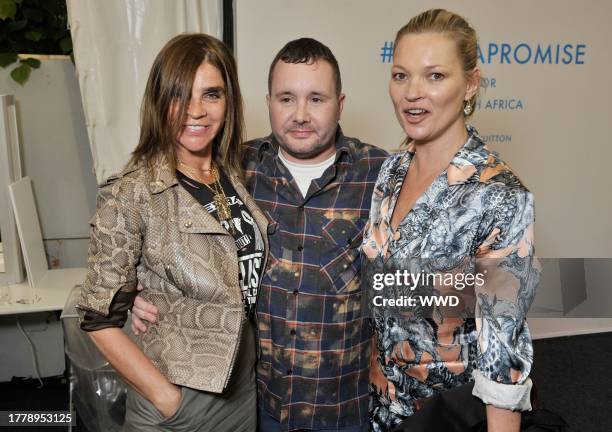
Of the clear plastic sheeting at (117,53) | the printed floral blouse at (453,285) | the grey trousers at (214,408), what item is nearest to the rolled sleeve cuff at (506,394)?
the printed floral blouse at (453,285)

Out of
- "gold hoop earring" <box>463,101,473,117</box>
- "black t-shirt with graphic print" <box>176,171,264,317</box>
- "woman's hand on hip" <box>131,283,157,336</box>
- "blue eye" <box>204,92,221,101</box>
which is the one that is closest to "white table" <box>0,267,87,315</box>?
"woman's hand on hip" <box>131,283,157,336</box>

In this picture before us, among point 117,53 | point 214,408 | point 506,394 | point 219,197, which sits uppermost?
point 117,53

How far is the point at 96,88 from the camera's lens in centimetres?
279

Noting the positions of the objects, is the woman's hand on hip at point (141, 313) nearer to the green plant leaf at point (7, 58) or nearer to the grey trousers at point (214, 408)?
the grey trousers at point (214, 408)

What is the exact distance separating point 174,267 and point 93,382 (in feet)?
2.87

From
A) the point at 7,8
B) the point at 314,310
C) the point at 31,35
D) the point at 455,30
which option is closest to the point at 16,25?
the point at 31,35

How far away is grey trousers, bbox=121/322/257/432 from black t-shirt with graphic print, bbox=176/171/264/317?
109 mm

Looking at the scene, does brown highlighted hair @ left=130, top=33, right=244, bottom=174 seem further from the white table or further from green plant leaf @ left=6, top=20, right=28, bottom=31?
green plant leaf @ left=6, top=20, right=28, bottom=31

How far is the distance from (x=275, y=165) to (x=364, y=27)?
161 cm

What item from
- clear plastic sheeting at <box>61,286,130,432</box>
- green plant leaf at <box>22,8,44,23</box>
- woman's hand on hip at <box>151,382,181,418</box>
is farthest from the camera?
green plant leaf at <box>22,8,44,23</box>

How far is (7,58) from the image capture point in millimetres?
3105

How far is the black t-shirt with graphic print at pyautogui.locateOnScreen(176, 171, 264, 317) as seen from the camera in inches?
61.1

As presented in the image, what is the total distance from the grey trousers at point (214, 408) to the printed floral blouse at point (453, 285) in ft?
1.12

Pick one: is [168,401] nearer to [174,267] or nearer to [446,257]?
[174,267]
